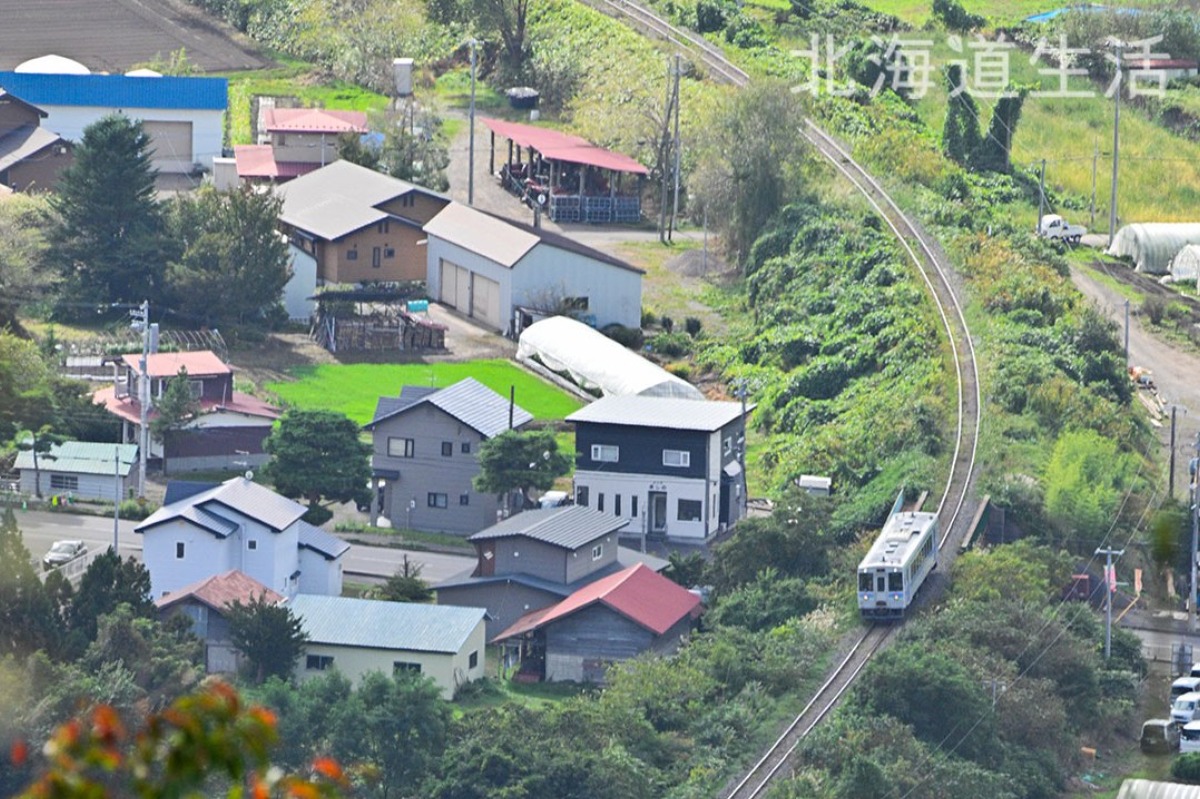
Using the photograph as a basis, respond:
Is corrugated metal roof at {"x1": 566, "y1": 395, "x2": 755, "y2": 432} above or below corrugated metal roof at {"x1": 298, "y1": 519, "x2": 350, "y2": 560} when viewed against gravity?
above

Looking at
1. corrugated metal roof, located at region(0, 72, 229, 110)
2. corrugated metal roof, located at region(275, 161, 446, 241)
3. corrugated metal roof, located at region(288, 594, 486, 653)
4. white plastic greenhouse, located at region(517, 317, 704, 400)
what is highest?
corrugated metal roof, located at region(0, 72, 229, 110)

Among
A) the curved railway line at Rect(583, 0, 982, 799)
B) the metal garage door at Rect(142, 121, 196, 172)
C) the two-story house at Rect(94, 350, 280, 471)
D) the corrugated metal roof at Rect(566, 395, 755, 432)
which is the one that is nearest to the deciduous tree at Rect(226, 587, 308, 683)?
the curved railway line at Rect(583, 0, 982, 799)

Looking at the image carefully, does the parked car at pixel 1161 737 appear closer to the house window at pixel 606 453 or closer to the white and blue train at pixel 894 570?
the white and blue train at pixel 894 570

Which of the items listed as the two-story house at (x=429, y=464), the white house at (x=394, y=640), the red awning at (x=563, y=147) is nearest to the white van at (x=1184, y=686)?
the white house at (x=394, y=640)

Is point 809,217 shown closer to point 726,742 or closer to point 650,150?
point 650,150

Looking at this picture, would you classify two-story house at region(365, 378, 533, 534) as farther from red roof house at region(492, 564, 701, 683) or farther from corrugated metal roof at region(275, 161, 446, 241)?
corrugated metal roof at region(275, 161, 446, 241)

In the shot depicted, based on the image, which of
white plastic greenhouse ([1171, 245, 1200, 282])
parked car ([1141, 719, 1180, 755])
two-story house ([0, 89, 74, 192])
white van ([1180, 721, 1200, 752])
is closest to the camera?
white van ([1180, 721, 1200, 752])

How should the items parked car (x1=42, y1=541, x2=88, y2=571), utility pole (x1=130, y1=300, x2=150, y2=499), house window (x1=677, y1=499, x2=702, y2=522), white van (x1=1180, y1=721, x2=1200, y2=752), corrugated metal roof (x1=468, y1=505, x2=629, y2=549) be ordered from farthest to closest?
1. utility pole (x1=130, y1=300, x2=150, y2=499)
2. house window (x1=677, y1=499, x2=702, y2=522)
3. parked car (x1=42, y1=541, x2=88, y2=571)
4. corrugated metal roof (x1=468, y1=505, x2=629, y2=549)
5. white van (x1=1180, y1=721, x2=1200, y2=752)

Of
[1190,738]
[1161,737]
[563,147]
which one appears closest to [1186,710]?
[1161,737]

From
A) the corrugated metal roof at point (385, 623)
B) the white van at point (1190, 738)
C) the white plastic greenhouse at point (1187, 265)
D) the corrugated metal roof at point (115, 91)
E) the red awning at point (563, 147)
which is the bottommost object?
the white van at point (1190, 738)
